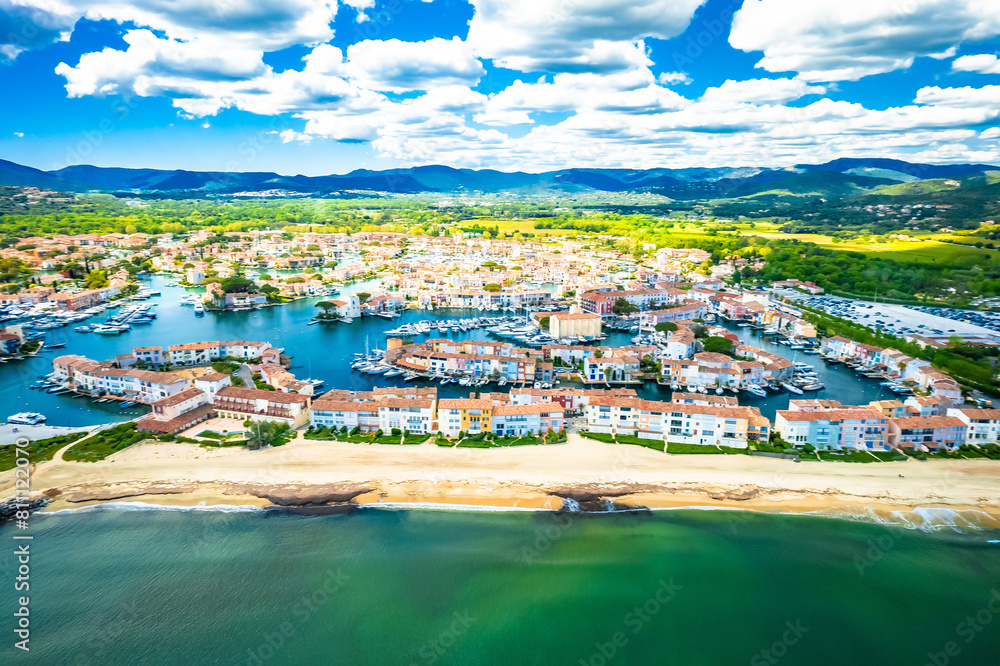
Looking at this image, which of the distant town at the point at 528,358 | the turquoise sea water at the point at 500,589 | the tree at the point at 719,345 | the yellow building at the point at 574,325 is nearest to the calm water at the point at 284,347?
the distant town at the point at 528,358

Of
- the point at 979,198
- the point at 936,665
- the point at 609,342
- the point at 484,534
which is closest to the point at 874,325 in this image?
the point at 609,342

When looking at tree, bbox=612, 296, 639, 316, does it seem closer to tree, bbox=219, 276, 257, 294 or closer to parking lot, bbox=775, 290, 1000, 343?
parking lot, bbox=775, 290, 1000, 343

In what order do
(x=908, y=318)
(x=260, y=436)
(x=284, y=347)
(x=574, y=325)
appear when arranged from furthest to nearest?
Answer: 1. (x=908, y=318)
2. (x=574, y=325)
3. (x=284, y=347)
4. (x=260, y=436)

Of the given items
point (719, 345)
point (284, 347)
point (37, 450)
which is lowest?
point (37, 450)

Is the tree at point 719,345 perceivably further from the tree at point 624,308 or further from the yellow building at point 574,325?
the tree at point 624,308

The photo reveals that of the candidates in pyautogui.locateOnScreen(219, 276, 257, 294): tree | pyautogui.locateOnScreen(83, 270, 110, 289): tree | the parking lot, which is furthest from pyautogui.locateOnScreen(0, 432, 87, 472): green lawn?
the parking lot

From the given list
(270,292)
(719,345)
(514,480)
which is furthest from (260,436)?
(270,292)

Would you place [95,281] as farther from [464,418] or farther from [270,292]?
[464,418]
